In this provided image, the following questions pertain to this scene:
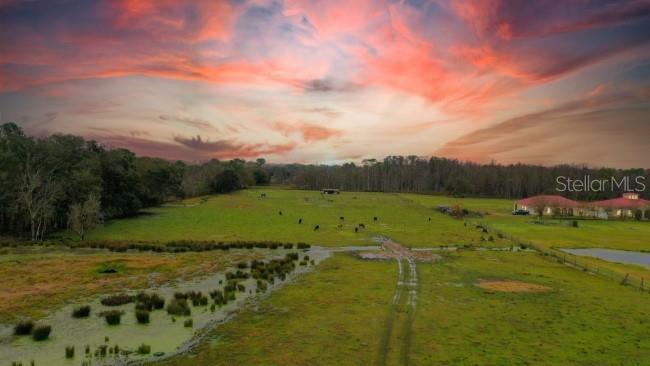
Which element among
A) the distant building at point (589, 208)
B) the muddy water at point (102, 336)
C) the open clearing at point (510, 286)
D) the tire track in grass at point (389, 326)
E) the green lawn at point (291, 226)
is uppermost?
the distant building at point (589, 208)

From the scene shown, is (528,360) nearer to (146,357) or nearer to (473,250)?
(146,357)

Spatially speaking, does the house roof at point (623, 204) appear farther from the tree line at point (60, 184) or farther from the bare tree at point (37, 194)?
the bare tree at point (37, 194)

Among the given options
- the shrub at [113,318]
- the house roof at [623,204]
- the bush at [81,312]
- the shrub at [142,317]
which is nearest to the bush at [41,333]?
the shrub at [113,318]

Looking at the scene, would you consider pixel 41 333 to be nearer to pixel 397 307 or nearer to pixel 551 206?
pixel 397 307

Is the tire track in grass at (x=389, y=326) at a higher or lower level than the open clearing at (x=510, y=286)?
lower

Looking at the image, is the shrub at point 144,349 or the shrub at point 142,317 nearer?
the shrub at point 144,349

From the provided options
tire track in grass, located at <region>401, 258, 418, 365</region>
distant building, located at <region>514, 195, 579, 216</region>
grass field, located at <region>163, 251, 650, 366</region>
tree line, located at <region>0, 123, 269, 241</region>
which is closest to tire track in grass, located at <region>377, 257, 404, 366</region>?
grass field, located at <region>163, 251, 650, 366</region>

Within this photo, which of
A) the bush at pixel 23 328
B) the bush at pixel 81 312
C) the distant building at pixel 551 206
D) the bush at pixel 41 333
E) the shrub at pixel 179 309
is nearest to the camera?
the bush at pixel 41 333

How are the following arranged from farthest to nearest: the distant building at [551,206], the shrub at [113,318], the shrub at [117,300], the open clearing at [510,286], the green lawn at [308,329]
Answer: the distant building at [551,206] → the open clearing at [510,286] → the shrub at [117,300] → the shrub at [113,318] → the green lawn at [308,329]
